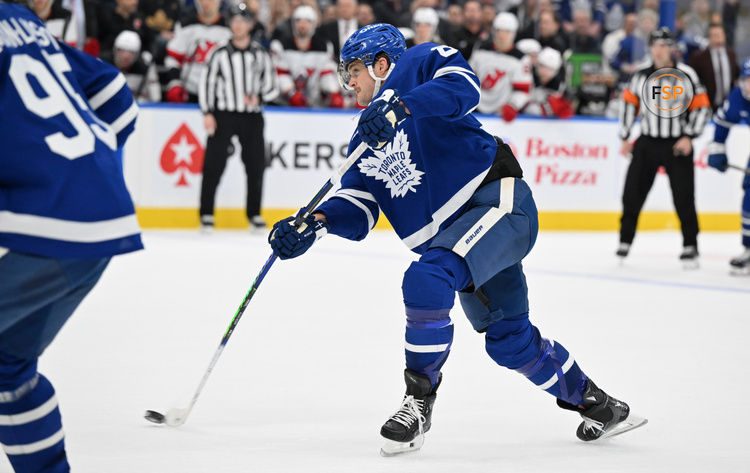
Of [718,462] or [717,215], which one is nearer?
[718,462]

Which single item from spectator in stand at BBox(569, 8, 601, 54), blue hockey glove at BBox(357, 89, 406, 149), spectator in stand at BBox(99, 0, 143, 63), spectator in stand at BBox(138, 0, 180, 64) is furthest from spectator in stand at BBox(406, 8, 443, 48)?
blue hockey glove at BBox(357, 89, 406, 149)

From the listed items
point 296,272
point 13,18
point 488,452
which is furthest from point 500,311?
point 296,272

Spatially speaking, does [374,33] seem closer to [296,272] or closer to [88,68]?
[88,68]

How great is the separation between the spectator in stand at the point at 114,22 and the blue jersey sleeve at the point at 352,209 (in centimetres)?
551

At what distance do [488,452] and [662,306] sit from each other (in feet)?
9.14

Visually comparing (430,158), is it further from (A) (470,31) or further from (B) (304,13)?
(A) (470,31)

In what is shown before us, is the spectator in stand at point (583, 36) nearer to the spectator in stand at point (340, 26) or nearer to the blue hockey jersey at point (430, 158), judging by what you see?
the spectator in stand at point (340, 26)

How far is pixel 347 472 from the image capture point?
2426 millimetres

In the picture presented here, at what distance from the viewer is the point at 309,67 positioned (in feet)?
28.0

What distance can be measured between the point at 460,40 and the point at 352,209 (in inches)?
248

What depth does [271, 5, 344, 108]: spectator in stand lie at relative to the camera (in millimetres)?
8336

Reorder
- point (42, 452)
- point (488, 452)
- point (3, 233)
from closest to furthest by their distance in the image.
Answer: point (3, 233) < point (42, 452) < point (488, 452)

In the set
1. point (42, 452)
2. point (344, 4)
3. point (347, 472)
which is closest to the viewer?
point (42, 452)

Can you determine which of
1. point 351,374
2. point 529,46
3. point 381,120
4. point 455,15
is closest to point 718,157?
point 529,46
